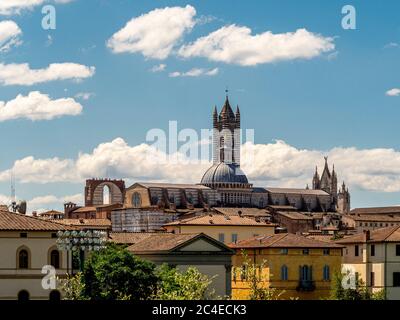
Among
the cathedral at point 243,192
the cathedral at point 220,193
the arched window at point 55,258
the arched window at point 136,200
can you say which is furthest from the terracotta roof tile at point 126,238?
the cathedral at point 243,192

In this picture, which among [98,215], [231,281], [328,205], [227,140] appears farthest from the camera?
[227,140]

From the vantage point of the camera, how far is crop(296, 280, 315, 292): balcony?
6075 centimetres

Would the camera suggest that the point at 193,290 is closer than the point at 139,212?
Yes

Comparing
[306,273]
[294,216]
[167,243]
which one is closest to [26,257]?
[167,243]

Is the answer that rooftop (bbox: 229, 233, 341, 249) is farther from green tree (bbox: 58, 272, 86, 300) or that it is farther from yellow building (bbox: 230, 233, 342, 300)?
green tree (bbox: 58, 272, 86, 300)

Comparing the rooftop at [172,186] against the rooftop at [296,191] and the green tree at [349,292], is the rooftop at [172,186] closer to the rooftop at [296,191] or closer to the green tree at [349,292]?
the rooftop at [296,191]

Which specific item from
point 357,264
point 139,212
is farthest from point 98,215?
point 357,264

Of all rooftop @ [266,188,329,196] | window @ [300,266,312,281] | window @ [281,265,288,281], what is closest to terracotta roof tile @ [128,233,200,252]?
window @ [281,265,288,281]

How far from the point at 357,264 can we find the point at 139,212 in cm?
7721

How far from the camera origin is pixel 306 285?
61.0m

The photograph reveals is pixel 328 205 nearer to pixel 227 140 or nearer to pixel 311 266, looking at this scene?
pixel 227 140

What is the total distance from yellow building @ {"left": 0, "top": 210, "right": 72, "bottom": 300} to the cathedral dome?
129 metres

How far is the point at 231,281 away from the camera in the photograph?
57.4 meters

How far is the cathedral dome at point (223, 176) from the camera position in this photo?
578 ft
